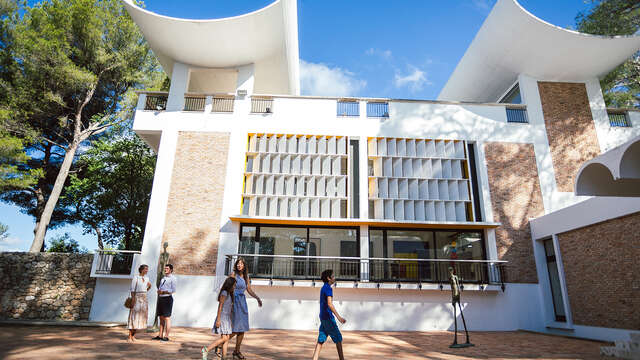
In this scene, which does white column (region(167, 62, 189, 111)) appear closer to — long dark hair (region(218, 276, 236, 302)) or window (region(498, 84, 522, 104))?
long dark hair (region(218, 276, 236, 302))

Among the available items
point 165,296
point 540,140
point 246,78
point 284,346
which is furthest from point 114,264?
point 540,140

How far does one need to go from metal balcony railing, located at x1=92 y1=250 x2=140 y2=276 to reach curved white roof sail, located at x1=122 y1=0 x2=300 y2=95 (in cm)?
785

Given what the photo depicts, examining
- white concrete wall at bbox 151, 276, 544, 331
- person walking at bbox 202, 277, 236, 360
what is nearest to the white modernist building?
white concrete wall at bbox 151, 276, 544, 331

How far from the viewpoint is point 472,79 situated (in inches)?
642

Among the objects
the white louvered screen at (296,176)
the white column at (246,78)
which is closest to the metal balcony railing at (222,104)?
the white column at (246,78)

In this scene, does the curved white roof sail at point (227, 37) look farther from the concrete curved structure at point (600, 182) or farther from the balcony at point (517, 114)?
the concrete curved structure at point (600, 182)

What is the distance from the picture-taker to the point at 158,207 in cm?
1202

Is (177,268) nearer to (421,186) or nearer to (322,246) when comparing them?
(322,246)

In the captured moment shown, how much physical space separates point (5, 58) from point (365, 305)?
61.2 feet

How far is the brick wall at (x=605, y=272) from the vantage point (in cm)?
836

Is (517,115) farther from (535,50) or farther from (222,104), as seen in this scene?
(222,104)

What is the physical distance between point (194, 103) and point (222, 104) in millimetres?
1121

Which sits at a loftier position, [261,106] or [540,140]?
[261,106]

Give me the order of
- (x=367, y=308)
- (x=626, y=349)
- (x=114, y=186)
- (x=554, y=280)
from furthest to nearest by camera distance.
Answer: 1. (x=114, y=186)
2. (x=554, y=280)
3. (x=367, y=308)
4. (x=626, y=349)
